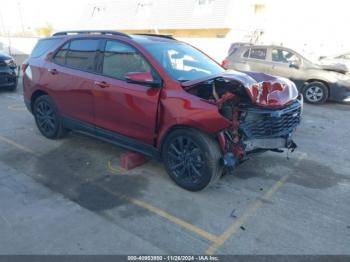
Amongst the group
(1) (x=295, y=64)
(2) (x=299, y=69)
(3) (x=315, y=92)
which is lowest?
(3) (x=315, y=92)

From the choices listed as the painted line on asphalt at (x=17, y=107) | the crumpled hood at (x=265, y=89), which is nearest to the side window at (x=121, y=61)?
the crumpled hood at (x=265, y=89)

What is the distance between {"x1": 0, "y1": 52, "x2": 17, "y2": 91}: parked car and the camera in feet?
30.8

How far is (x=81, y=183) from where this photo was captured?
385 centimetres

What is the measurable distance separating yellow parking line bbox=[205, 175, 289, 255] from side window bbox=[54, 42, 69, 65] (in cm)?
359

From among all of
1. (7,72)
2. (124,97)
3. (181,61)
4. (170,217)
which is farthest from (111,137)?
(7,72)

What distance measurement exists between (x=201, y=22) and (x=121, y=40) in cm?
2163

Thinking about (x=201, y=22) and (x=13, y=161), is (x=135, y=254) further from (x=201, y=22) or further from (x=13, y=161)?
(x=201, y=22)

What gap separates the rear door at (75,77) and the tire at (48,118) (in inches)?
8.7

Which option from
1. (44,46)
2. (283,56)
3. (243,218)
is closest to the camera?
(243,218)

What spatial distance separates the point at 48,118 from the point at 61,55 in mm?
1135

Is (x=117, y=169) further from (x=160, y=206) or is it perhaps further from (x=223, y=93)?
(x=223, y=93)

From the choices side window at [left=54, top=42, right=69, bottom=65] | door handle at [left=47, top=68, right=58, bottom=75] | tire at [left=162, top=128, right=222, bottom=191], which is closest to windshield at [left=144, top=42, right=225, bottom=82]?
tire at [left=162, top=128, right=222, bottom=191]

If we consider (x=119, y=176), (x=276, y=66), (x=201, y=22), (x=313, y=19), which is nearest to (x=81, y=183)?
(x=119, y=176)

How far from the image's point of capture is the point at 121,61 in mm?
4043
